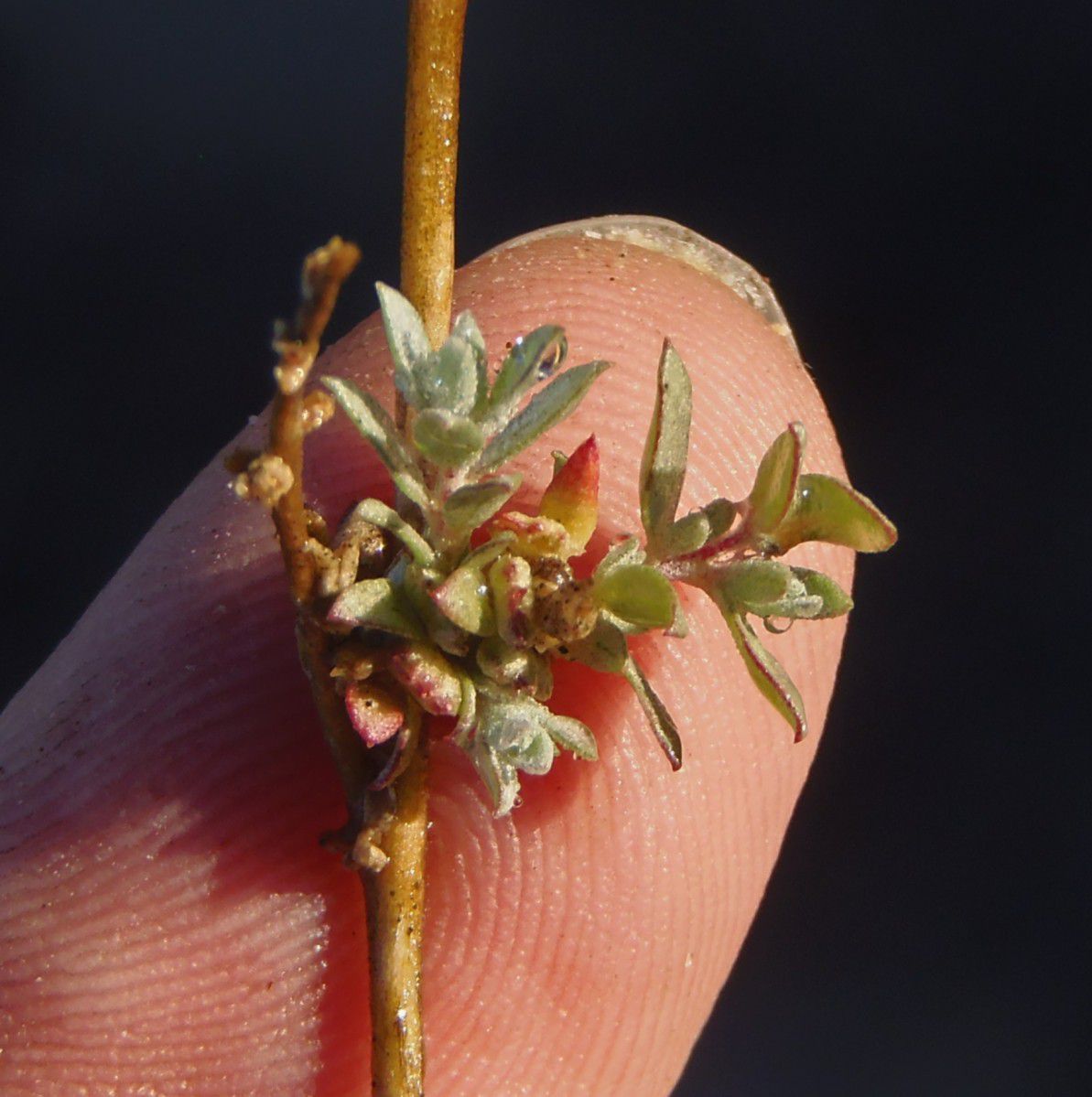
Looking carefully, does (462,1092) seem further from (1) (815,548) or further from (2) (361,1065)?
(1) (815,548)

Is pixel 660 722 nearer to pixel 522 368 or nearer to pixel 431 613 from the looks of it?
pixel 431 613

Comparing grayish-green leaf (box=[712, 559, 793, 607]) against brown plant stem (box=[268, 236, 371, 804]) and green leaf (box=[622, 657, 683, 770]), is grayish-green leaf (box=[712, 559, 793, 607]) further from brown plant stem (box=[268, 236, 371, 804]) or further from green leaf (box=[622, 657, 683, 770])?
brown plant stem (box=[268, 236, 371, 804])

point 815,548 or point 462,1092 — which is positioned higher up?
point 815,548

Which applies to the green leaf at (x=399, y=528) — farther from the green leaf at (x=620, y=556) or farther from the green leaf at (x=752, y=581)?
the green leaf at (x=752, y=581)

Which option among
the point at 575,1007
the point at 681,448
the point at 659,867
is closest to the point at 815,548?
the point at 659,867

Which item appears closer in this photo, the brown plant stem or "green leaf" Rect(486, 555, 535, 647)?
the brown plant stem

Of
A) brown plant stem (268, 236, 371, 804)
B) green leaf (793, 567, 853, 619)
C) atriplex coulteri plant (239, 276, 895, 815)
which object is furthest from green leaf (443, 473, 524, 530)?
green leaf (793, 567, 853, 619)

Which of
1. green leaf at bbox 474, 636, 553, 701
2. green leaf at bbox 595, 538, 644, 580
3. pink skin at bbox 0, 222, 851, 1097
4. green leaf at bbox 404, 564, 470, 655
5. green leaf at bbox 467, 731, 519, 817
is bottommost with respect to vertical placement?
pink skin at bbox 0, 222, 851, 1097

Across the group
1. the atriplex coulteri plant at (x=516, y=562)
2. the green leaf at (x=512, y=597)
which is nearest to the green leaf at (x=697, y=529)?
the atriplex coulteri plant at (x=516, y=562)
